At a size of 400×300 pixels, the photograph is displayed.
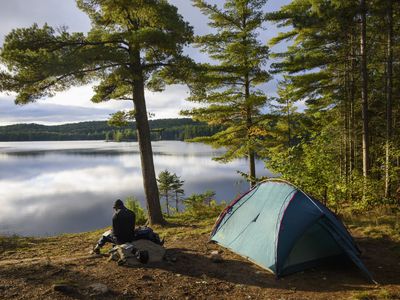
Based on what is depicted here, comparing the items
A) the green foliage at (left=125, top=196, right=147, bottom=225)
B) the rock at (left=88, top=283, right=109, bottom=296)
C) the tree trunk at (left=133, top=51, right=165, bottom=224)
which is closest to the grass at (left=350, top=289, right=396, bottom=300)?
the rock at (left=88, top=283, right=109, bottom=296)

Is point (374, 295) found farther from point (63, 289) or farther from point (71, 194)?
point (71, 194)

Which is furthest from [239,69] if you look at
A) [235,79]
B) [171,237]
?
[171,237]

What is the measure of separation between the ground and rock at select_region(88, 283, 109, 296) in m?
0.05

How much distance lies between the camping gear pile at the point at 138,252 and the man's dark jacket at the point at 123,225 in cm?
19

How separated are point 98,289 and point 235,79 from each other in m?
11.1

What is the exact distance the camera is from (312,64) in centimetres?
1216

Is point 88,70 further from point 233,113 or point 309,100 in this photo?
point 309,100

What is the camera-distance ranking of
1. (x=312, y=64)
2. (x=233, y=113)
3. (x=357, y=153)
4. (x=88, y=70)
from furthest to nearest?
(x=357, y=153)
(x=233, y=113)
(x=312, y=64)
(x=88, y=70)

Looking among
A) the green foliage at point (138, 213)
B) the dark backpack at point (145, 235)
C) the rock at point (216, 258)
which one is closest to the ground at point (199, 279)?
the rock at point (216, 258)

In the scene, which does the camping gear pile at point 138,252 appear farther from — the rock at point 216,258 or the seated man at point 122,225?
the rock at point 216,258

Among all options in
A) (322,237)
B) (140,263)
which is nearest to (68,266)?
(140,263)

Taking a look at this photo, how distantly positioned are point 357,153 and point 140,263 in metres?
14.8

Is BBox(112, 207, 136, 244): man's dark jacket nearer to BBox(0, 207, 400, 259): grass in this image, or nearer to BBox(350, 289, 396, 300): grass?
BBox(0, 207, 400, 259): grass

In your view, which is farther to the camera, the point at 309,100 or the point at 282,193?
the point at 309,100
